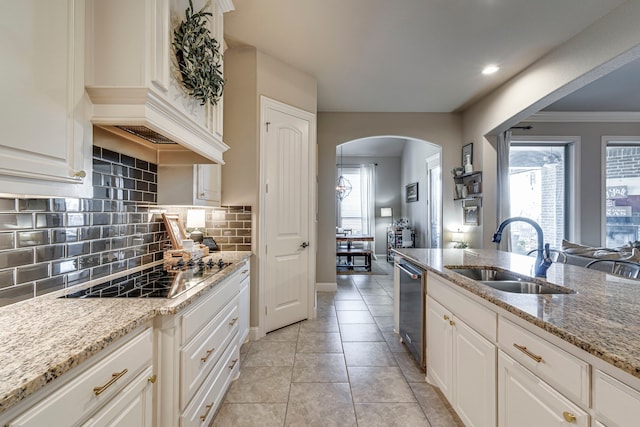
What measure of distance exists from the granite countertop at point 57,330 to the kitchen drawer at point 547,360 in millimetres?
1356

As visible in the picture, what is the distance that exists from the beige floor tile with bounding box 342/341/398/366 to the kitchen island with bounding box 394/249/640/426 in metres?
0.57

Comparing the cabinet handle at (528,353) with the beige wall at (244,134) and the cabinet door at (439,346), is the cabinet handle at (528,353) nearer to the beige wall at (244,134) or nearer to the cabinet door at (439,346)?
the cabinet door at (439,346)

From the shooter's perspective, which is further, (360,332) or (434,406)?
(360,332)

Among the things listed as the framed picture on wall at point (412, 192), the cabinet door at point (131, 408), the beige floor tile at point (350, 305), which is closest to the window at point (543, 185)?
the framed picture on wall at point (412, 192)

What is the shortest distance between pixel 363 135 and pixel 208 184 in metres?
3.07

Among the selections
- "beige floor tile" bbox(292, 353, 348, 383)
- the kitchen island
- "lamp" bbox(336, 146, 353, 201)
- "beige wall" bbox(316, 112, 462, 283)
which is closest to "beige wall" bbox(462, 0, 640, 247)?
"beige wall" bbox(316, 112, 462, 283)

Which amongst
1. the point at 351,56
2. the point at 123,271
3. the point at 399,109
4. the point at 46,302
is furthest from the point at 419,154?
the point at 46,302

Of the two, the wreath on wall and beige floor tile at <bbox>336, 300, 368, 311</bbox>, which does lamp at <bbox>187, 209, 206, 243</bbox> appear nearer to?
the wreath on wall

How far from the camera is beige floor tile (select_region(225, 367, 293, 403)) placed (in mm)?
A: 1906

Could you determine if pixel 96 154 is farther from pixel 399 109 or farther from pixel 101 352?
pixel 399 109

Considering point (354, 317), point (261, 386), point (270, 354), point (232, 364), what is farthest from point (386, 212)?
point (232, 364)

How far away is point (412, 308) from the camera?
2.35m

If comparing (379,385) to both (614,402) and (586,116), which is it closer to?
(614,402)

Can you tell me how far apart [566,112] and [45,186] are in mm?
6342
